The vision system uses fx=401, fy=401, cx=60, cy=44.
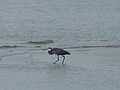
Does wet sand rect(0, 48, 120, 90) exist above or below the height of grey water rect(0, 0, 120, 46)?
below

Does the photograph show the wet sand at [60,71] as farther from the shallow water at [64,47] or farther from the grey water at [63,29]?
the grey water at [63,29]

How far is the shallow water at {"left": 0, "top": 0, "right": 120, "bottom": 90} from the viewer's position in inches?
355

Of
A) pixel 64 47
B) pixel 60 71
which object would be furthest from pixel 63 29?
pixel 60 71

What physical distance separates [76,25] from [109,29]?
2355 mm

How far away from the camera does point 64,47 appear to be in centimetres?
1449

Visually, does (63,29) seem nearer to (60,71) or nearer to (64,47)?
(64,47)

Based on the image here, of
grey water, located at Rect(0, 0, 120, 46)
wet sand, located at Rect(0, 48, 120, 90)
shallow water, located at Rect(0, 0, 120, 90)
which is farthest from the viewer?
grey water, located at Rect(0, 0, 120, 46)

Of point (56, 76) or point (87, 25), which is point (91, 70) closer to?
point (56, 76)

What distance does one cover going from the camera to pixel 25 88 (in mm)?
8570

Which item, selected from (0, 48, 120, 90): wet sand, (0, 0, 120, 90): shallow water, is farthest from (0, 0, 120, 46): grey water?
(0, 48, 120, 90): wet sand

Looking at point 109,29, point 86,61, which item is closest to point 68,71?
point 86,61

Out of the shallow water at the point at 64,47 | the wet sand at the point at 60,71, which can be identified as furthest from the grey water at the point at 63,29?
the wet sand at the point at 60,71

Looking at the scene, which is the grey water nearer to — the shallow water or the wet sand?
the shallow water

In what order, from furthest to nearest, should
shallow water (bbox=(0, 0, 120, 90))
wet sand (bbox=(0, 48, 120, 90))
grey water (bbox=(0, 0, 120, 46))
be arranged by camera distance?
grey water (bbox=(0, 0, 120, 46)), shallow water (bbox=(0, 0, 120, 90)), wet sand (bbox=(0, 48, 120, 90))
